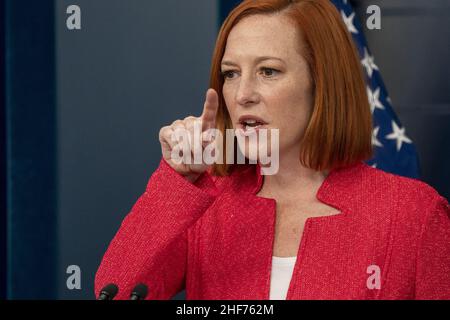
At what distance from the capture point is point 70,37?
8.29 ft

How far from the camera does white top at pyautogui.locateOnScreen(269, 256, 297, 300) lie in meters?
1.53

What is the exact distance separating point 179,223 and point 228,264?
0.52 feet

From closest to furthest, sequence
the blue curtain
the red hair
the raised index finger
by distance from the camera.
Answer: the raised index finger
the red hair
the blue curtain

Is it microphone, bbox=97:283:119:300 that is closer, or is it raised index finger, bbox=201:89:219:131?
microphone, bbox=97:283:119:300

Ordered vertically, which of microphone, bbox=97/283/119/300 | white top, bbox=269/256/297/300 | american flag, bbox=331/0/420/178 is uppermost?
american flag, bbox=331/0/420/178

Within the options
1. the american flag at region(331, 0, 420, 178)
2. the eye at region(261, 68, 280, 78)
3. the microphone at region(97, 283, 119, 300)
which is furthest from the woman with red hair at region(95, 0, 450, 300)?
the american flag at region(331, 0, 420, 178)

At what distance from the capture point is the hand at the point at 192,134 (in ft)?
4.83

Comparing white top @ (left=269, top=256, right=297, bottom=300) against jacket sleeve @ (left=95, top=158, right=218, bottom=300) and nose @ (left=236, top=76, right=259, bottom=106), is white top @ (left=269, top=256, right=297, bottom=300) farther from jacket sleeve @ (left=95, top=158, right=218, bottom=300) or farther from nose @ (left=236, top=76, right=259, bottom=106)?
nose @ (left=236, top=76, right=259, bottom=106)

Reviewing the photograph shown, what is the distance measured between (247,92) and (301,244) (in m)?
0.34

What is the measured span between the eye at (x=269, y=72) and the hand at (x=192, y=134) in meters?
0.13

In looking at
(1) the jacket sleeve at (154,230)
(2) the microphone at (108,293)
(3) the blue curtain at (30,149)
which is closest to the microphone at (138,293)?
(2) the microphone at (108,293)

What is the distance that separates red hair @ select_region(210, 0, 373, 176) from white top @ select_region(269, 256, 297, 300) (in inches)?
8.5

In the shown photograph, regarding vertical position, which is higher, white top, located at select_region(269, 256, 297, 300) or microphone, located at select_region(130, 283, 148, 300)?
microphone, located at select_region(130, 283, 148, 300)
